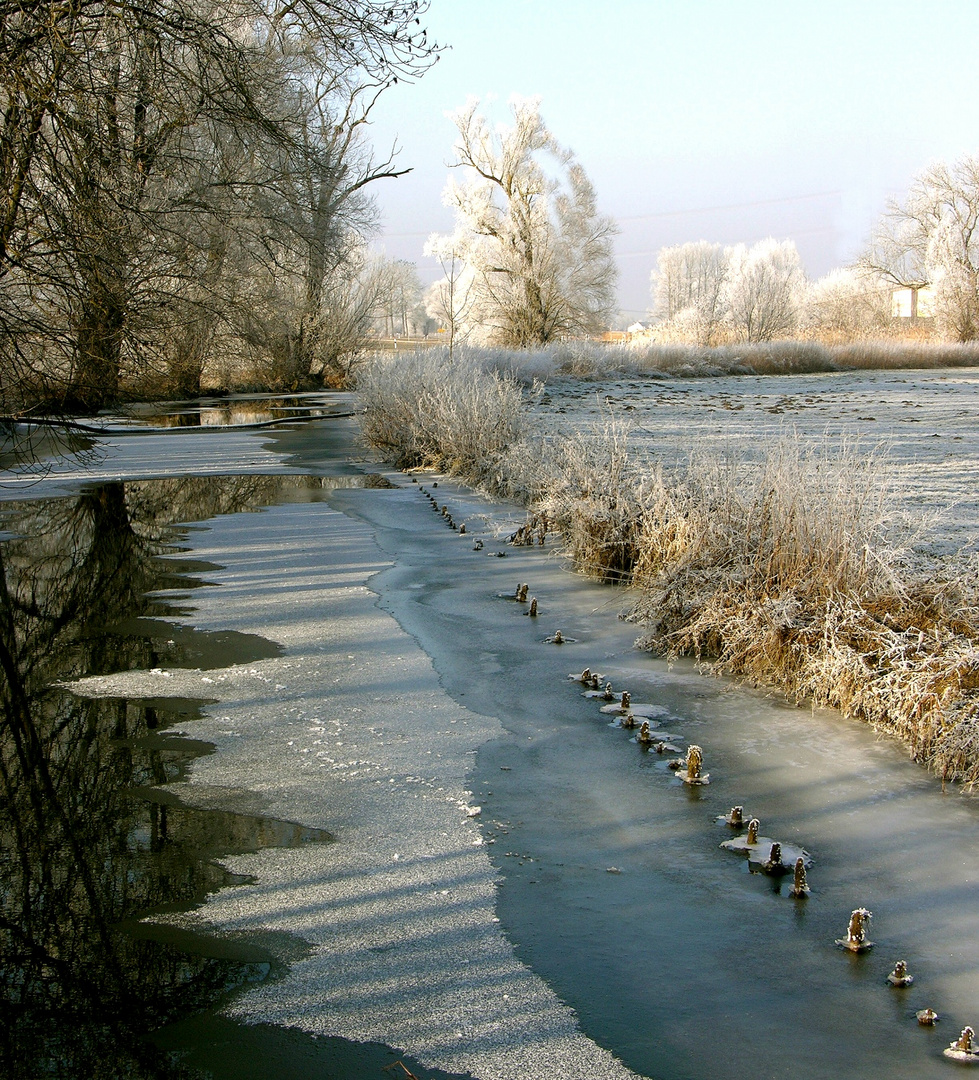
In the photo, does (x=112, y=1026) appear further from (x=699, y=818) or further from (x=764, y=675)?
(x=764, y=675)

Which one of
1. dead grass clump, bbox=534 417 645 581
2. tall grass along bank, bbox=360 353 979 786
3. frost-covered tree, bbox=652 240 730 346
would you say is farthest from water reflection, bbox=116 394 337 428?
frost-covered tree, bbox=652 240 730 346

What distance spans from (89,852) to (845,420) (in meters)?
16.1

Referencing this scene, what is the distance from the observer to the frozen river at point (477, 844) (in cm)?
268

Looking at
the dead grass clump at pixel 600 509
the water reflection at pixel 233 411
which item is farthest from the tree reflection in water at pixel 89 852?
the water reflection at pixel 233 411

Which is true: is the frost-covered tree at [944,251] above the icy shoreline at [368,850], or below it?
above

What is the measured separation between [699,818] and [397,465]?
13.4 meters

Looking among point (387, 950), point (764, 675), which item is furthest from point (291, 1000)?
point (764, 675)

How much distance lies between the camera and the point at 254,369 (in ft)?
121

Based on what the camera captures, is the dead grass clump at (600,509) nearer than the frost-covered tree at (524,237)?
Yes

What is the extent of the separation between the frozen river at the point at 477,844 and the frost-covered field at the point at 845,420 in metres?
1.06

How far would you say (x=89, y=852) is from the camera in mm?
3596

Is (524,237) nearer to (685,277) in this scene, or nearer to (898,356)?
(898,356)

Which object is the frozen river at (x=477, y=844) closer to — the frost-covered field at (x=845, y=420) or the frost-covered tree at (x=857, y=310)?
the frost-covered field at (x=845, y=420)

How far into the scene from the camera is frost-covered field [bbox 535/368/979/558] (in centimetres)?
821
